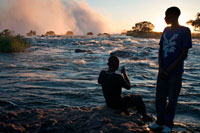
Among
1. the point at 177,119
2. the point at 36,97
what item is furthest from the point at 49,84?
the point at 177,119

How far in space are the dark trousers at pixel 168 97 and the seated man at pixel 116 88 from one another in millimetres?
405

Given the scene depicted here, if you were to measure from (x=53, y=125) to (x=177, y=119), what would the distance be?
240cm

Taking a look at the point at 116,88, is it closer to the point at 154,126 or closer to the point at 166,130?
the point at 154,126

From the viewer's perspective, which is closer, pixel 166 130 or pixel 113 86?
pixel 166 130

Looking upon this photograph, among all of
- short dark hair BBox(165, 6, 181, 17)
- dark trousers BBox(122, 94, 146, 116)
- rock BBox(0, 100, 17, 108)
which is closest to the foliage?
rock BBox(0, 100, 17, 108)

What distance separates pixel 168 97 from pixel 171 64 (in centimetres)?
54

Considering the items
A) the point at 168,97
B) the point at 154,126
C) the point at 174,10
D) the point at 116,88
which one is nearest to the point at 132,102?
the point at 116,88

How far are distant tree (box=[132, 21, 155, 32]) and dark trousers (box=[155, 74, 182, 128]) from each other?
52.6 metres

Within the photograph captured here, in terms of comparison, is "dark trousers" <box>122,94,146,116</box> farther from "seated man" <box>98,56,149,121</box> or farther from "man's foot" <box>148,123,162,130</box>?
"man's foot" <box>148,123,162,130</box>

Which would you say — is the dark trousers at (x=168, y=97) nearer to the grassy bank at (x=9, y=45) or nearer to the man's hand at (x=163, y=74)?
the man's hand at (x=163, y=74)

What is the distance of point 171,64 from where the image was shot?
343 centimetres

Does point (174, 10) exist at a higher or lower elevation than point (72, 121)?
higher

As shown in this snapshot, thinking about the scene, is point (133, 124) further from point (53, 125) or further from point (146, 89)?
point (146, 89)

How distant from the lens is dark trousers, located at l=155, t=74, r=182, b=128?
11.2ft
